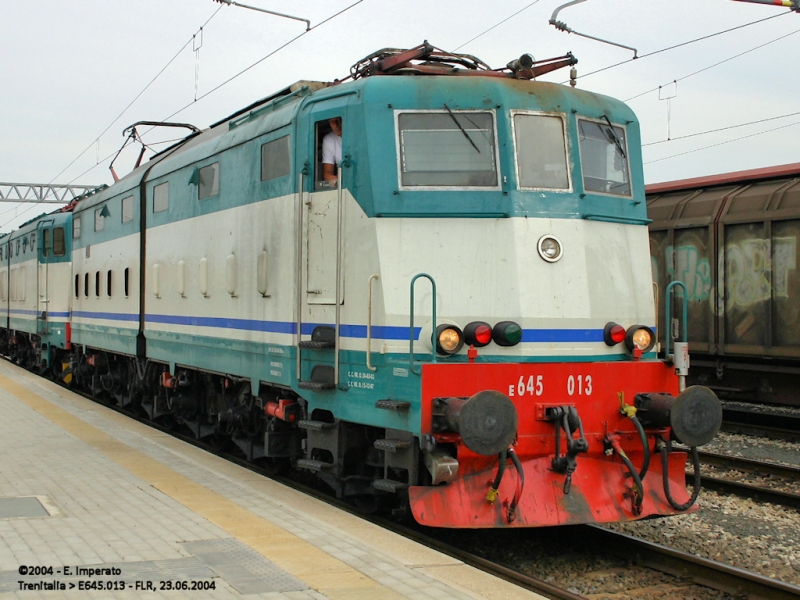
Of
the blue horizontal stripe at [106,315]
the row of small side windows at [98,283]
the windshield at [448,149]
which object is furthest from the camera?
the row of small side windows at [98,283]

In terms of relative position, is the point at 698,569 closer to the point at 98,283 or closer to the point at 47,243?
the point at 98,283

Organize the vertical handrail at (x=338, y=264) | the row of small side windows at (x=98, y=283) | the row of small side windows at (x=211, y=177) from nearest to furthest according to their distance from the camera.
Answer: the vertical handrail at (x=338, y=264), the row of small side windows at (x=211, y=177), the row of small side windows at (x=98, y=283)

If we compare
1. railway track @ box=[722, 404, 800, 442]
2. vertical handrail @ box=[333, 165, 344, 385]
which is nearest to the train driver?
vertical handrail @ box=[333, 165, 344, 385]

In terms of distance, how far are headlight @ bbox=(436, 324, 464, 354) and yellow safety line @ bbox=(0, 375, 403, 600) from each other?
1779 mm

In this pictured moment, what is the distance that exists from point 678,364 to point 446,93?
116 inches

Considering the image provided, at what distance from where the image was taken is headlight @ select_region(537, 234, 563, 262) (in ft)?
23.3

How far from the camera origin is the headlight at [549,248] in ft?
23.3

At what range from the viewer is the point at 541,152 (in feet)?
24.0

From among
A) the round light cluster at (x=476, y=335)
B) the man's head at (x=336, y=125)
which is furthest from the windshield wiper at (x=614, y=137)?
the man's head at (x=336, y=125)

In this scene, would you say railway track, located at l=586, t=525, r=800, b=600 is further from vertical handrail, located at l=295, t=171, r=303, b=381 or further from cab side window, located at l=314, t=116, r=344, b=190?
cab side window, located at l=314, t=116, r=344, b=190

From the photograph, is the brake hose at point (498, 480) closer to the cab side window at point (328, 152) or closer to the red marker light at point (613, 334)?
the red marker light at point (613, 334)

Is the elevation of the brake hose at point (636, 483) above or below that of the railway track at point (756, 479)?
above

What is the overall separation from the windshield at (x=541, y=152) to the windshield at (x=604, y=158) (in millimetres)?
240

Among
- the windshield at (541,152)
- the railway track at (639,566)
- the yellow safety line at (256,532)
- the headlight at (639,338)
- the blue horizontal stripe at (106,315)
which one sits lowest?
the railway track at (639,566)
